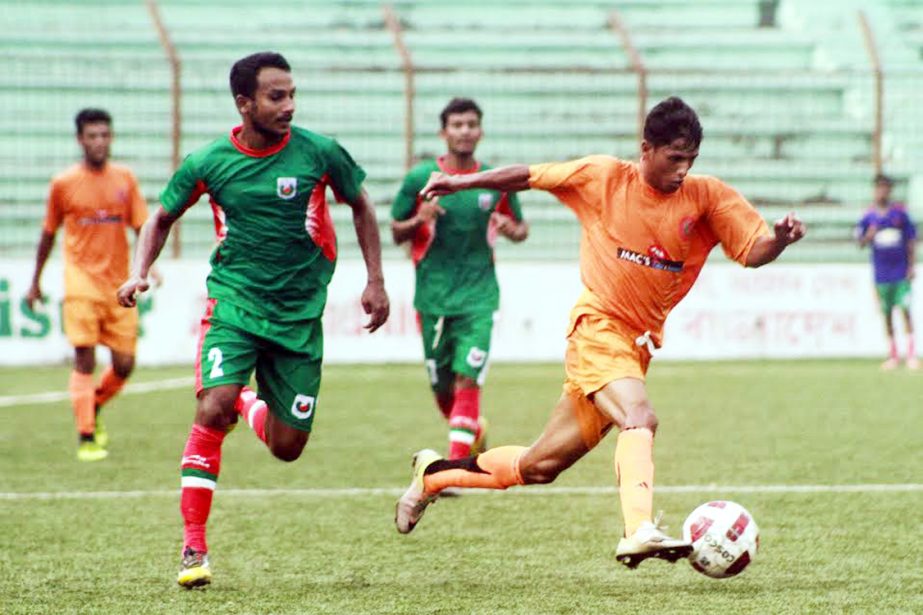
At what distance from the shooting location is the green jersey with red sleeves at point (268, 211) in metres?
6.56

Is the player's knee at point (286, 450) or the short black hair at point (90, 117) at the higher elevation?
the short black hair at point (90, 117)

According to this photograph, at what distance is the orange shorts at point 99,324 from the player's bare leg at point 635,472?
18.3ft

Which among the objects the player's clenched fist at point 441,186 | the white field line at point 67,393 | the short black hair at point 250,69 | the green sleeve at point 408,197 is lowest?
the white field line at point 67,393

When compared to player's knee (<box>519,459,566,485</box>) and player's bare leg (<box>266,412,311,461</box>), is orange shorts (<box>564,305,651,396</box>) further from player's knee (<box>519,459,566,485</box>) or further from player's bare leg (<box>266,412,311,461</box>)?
player's bare leg (<box>266,412,311,461</box>)

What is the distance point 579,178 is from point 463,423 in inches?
113

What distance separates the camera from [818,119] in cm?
2311

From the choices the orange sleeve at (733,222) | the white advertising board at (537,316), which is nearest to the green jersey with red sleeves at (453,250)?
the orange sleeve at (733,222)

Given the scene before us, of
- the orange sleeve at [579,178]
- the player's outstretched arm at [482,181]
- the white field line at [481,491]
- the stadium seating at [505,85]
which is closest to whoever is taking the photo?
the player's outstretched arm at [482,181]

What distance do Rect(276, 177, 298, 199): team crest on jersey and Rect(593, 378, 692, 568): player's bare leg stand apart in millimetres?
1476

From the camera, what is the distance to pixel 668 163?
6.14 m

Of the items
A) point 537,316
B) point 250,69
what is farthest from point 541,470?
point 537,316

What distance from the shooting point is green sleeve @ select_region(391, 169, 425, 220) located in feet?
30.8

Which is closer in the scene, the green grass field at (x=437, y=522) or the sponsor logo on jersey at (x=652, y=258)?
the green grass field at (x=437, y=522)

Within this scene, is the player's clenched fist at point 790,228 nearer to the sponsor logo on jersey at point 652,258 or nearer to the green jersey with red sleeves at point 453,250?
the sponsor logo on jersey at point 652,258
